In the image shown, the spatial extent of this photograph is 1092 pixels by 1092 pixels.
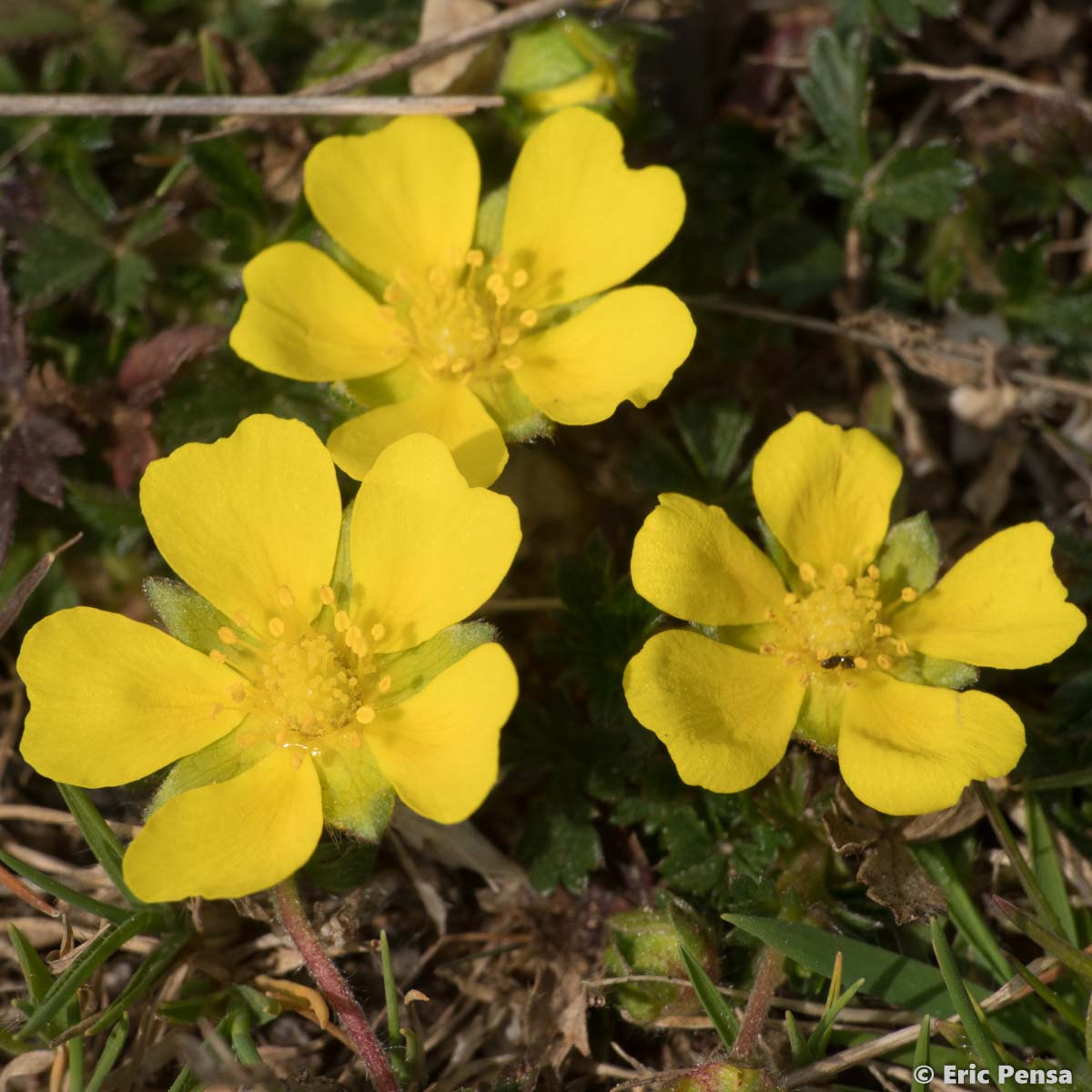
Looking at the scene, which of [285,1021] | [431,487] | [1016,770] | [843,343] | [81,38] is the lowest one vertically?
[285,1021]

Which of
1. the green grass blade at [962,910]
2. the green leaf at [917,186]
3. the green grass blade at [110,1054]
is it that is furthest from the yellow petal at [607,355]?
the green grass blade at [110,1054]

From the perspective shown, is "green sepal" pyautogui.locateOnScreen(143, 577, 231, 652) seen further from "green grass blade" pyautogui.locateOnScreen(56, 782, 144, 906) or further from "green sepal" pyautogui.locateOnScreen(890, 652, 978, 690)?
"green sepal" pyautogui.locateOnScreen(890, 652, 978, 690)

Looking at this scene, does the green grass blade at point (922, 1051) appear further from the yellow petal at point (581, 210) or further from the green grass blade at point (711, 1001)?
the yellow petal at point (581, 210)

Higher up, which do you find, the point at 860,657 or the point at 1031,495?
the point at 860,657

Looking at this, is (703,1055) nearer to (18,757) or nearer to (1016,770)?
(1016,770)

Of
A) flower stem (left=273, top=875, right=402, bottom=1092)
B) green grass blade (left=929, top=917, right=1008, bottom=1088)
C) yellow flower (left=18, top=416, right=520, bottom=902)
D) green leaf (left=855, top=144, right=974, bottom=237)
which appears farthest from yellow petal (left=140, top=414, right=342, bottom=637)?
green leaf (left=855, top=144, right=974, bottom=237)

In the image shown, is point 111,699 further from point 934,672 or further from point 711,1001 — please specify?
point 934,672

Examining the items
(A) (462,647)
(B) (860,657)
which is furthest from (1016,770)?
(A) (462,647)
